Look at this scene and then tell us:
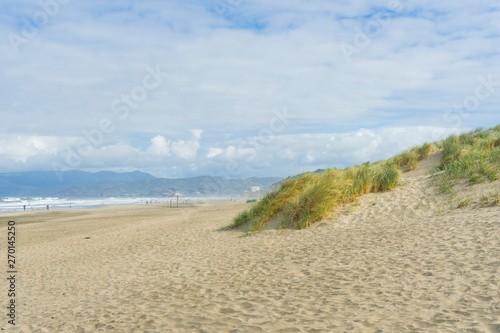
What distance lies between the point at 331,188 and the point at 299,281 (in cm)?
701

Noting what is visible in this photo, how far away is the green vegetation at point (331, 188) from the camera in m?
13.0

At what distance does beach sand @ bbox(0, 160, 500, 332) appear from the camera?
493 centimetres

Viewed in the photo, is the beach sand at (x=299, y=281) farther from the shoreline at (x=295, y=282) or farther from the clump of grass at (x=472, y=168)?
the clump of grass at (x=472, y=168)

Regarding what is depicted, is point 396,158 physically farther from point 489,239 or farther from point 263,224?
point 489,239

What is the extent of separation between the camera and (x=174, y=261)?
33.0 ft

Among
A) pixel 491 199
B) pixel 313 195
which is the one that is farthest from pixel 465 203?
pixel 313 195

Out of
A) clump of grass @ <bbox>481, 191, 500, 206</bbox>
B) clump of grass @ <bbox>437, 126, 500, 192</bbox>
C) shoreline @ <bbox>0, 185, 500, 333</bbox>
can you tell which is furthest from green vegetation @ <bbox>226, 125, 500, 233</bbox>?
shoreline @ <bbox>0, 185, 500, 333</bbox>

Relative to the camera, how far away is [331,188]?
13.3 meters

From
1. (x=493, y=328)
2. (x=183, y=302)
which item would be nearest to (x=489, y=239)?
(x=493, y=328)

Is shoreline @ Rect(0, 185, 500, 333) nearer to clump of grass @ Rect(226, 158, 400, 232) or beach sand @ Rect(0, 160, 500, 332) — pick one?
beach sand @ Rect(0, 160, 500, 332)

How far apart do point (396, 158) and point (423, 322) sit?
60.8ft

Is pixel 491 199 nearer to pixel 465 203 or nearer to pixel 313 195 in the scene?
pixel 465 203

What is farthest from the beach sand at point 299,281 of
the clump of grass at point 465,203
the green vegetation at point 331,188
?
the green vegetation at point 331,188

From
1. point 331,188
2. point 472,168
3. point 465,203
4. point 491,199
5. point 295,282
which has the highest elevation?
point 472,168
